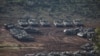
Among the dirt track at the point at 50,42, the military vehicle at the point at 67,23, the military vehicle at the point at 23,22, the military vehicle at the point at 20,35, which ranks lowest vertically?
the military vehicle at the point at 67,23

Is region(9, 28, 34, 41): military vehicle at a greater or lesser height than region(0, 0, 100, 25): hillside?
greater

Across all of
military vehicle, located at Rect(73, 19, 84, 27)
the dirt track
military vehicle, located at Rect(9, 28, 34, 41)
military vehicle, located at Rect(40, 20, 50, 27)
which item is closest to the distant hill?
military vehicle, located at Rect(73, 19, 84, 27)

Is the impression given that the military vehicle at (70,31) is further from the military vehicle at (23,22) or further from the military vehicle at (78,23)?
the military vehicle at (23,22)

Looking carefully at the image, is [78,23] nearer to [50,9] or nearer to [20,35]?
[50,9]

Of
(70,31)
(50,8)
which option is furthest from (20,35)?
(50,8)

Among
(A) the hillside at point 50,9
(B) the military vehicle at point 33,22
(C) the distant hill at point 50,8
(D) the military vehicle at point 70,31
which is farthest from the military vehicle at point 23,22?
A: (D) the military vehicle at point 70,31

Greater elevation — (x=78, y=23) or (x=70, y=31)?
(x=70, y=31)

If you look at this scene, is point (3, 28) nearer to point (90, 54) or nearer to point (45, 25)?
point (45, 25)

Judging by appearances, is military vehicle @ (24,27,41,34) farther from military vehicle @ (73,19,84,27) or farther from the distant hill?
military vehicle @ (73,19,84,27)

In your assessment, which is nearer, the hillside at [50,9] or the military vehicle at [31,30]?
the military vehicle at [31,30]

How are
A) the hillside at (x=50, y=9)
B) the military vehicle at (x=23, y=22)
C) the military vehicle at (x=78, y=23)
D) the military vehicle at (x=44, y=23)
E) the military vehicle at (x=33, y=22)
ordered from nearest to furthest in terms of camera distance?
1. the military vehicle at (x=23, y=22)
2. the military vehicle at (x=33, y=22)
3. the military vehicle at (x=44, y=23)
4. the military vehicle at (x=78, y=23)
5. the hillside at (x=50, y=9)

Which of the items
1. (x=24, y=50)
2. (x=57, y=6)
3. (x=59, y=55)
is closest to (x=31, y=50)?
(x=24, y=50)
